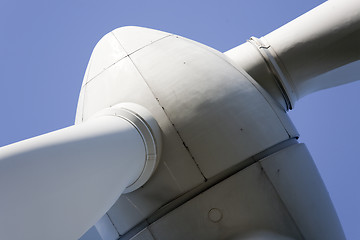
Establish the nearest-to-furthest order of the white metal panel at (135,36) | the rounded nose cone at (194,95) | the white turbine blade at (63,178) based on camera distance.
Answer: the white turbine blade at (63,178) → the rounded nose cone at (194,95) → the white metal panel at (135,36)

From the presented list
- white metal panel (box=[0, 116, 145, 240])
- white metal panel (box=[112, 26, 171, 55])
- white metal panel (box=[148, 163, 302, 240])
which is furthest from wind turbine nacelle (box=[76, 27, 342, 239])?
white metal panel (box=[0, 116, 145, 240])

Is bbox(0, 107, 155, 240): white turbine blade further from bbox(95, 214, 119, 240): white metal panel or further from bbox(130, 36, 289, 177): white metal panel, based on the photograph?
bbox(95, 214, 119, 240): white metal panel

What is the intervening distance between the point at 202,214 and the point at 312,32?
2729mm

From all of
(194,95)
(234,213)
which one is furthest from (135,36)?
(234,213)

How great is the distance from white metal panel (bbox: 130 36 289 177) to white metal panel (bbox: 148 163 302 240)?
229 millimetres

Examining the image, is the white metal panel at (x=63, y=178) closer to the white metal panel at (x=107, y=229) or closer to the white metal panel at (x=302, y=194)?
the white metal panel at (x=107, y=229)

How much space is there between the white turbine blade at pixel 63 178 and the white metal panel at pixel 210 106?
894 mm

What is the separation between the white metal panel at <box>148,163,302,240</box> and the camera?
14.3ft

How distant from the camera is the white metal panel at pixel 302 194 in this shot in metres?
4.48

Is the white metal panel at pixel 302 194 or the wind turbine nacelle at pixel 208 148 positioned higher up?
the wind turbine nacelle at pixel 208 148

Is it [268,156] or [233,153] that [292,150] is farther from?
[233,153]

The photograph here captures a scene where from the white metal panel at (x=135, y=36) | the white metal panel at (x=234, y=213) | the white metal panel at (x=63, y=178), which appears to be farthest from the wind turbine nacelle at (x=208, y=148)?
the white metal panel at (x=63, y=178)

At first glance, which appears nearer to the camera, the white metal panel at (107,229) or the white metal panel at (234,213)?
the white metal panel at (234,213)

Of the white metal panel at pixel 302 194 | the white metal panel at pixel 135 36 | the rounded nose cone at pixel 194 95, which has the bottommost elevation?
the white metal panel at pixel 302 194
